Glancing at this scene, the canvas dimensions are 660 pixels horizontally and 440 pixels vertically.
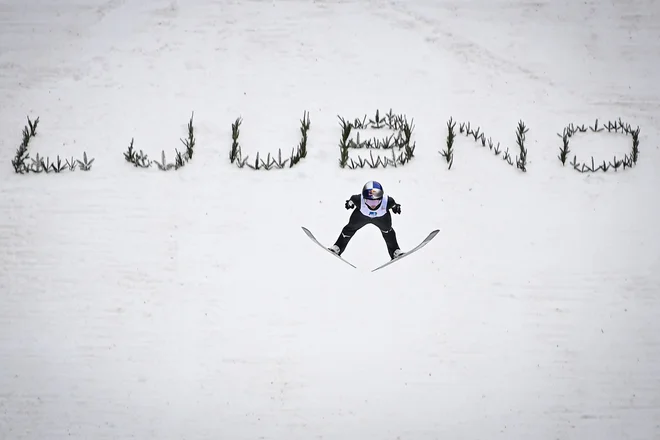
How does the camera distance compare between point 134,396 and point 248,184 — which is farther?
point 248,184

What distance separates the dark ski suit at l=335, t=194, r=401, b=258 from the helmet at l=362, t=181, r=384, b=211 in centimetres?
12

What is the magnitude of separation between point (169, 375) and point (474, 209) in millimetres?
4740

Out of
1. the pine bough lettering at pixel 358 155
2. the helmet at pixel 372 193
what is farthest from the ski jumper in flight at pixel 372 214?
the pine bough lettering at pixel 358 155

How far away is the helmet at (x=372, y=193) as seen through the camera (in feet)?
25.4

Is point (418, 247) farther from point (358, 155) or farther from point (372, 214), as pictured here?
point (358, 155)

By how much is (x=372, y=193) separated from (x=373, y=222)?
1.83ft

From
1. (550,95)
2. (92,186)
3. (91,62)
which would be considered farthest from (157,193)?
(550,95)

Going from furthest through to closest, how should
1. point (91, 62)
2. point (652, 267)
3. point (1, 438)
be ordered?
point (91, 62) → point (652, 267) → point (1, 438)

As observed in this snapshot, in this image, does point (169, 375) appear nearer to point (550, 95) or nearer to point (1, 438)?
point (1, 438)

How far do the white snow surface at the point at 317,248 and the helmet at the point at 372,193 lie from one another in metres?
1.24

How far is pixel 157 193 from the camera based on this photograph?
935 cm

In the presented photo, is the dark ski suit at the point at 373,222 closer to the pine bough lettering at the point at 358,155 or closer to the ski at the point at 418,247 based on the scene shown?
the ski at the point at 418,247

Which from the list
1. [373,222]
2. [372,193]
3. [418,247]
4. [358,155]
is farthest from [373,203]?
[358,155]

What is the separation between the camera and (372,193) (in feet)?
25.4
